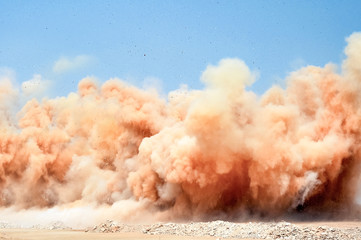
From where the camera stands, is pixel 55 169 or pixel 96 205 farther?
pixel 55 169

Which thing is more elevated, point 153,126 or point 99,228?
point 153,126

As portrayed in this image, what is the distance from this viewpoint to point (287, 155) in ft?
122

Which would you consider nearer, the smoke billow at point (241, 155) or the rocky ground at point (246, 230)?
the rocky ground at point (246, 230)

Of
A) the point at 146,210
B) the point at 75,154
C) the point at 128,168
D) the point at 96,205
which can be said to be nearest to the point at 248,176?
the point at 146,210

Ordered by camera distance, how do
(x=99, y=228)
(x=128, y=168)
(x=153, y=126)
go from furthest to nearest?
(x=153, y=126) → (x=128, y=168) → (x=99, y=228)

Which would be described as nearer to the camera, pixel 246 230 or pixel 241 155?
pixel 246 230

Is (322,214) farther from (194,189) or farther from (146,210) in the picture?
(146,210)

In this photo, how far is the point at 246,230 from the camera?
3094 centimetres

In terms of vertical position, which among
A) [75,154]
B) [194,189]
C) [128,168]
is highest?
[75,154]

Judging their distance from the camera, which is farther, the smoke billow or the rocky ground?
the smoke billow

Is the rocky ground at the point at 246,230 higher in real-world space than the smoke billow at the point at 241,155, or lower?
lower

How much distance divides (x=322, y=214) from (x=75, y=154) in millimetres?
32839

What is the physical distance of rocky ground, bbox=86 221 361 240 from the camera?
91.8ft

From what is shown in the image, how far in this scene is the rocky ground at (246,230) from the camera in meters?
28.0
